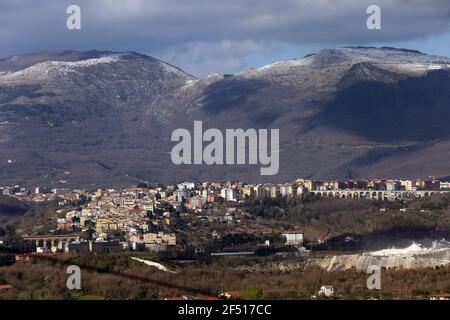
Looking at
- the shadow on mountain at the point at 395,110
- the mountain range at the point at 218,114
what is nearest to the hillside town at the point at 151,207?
the mountain range at the point at 218,114

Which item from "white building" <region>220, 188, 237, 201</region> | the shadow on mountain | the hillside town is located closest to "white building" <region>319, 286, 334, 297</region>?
the hillside town

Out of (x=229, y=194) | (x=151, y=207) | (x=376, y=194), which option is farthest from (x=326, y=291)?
(x=229, y=194)

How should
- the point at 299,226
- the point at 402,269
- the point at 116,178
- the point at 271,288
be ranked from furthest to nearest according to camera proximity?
the point at 116,178 → the point at 299,226 → the point at 402,269 → the point at 271,288

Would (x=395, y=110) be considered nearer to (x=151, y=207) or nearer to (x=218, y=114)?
(x=218, y=114)

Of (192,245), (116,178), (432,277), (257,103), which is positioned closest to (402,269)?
(432,277)

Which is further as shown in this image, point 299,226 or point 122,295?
point 299,226
